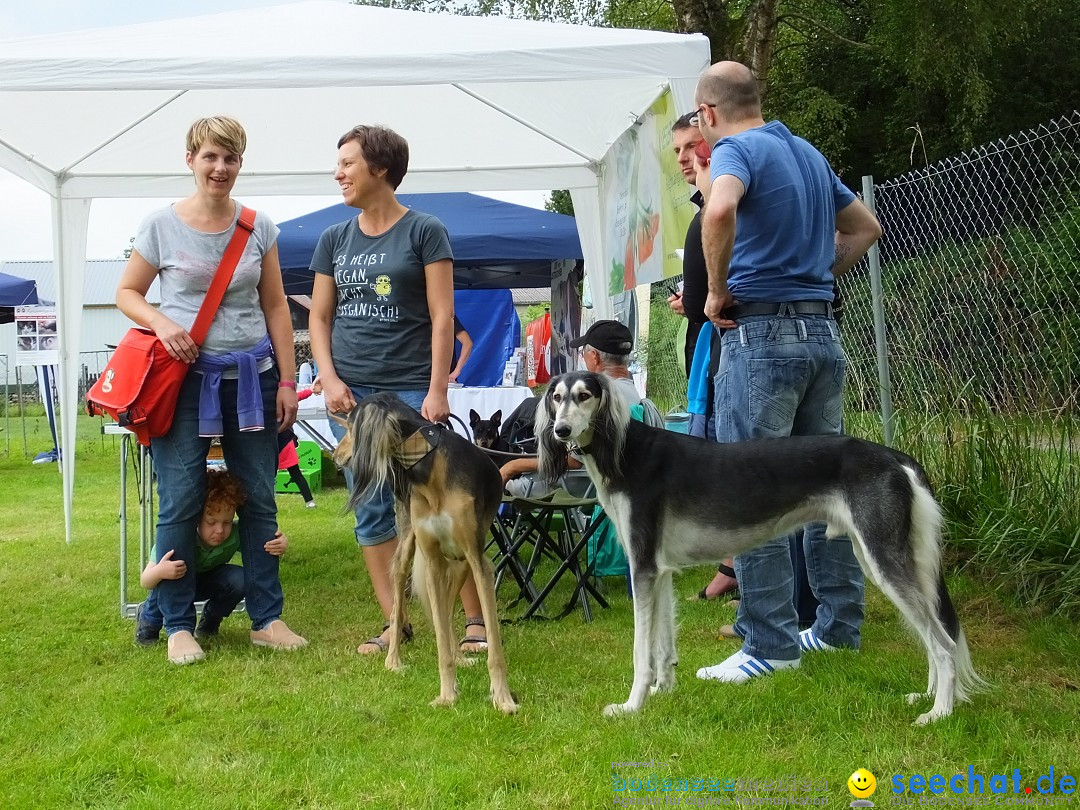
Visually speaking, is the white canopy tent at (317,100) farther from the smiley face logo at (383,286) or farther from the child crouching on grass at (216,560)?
the child crouching on grass at (216,560)

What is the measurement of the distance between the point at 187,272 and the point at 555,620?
242 cm

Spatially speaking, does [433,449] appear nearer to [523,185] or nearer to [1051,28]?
[523,185]

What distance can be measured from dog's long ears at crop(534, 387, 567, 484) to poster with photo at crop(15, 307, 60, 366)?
40.5 ft

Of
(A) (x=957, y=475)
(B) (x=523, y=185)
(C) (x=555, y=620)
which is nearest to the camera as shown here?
(C) (x=555, y=620)

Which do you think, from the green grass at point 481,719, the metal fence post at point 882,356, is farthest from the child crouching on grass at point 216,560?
the metal fence post at point 882,356

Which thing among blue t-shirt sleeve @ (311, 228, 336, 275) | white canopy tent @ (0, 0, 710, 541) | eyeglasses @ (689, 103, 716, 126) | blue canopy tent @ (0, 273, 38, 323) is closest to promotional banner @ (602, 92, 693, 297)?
white canopy tent @ (0, 0, 710, 541)

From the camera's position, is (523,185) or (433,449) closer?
(433,449)

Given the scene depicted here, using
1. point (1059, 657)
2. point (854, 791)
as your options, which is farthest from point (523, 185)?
point (854, 791)

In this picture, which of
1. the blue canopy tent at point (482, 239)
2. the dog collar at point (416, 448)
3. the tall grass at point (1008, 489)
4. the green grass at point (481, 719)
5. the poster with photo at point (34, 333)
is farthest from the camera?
the poster with photo at point (34, 333)

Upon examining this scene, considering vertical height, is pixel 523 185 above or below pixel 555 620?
above

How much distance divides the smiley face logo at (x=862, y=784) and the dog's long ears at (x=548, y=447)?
1.38m

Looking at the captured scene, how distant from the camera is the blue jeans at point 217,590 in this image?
4.42m

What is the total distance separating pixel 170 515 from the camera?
4.07m

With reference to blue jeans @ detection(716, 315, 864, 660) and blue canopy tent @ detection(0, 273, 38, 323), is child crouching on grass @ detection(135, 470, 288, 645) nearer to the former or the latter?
blue jeans @ detection(716, 315, 864, 660)
